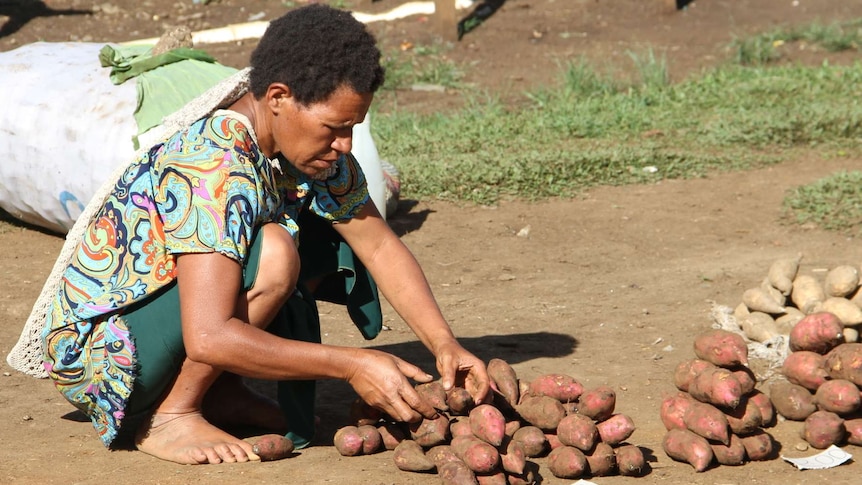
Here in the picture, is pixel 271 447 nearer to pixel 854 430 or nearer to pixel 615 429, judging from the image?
pixel 615 429

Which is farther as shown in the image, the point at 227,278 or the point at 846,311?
the point at 846,311

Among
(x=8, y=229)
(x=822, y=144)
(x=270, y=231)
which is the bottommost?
(x=822, y=144)

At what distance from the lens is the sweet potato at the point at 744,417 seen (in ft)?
9.68

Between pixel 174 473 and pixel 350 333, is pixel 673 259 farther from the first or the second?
pixel 174 473

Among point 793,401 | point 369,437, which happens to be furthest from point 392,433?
point 793,401

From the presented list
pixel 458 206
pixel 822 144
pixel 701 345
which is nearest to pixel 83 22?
pixel 458 206

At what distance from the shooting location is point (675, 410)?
304 centimetres

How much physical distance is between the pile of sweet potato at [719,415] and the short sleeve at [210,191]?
131 cm

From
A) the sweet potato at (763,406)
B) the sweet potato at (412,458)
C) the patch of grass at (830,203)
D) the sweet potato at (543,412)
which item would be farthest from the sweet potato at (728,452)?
the patch of grass at (830,203)

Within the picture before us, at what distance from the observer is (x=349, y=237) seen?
3326mm

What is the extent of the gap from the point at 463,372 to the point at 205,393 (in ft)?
2.50

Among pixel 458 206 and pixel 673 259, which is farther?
pixel 458 206

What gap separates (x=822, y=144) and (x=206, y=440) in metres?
5.11

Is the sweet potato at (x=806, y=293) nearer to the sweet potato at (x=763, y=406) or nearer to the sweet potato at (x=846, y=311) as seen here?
the sweet potato at (x=846, y=311)
